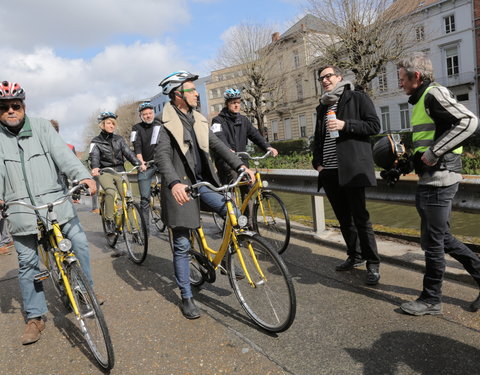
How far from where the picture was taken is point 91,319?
9.53 feet

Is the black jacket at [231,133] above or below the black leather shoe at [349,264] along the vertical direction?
above

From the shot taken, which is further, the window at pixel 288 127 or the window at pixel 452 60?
the window at pixel 288 127

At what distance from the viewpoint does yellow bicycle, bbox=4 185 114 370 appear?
9.10 ft

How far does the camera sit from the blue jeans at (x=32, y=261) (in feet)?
11.3

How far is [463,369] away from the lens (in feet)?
8.04

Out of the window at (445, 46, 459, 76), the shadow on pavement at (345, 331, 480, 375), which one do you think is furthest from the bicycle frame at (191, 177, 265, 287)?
the window at (445, 46, 459, 76)

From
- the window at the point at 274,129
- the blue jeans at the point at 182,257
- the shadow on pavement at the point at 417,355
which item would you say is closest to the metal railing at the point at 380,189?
the shadow on pavement at the point at 417,355

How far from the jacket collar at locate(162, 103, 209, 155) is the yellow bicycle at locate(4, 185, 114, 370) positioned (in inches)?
34.5

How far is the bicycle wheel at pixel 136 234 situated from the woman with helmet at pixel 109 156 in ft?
2.13

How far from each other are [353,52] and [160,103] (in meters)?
94.3

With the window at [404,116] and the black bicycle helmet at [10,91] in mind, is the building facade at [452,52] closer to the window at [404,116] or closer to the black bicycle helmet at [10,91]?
the window at [404,116]

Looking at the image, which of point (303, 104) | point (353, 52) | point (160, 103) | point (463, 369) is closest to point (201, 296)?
point (463, 369)

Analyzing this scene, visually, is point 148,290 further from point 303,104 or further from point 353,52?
point 303,104

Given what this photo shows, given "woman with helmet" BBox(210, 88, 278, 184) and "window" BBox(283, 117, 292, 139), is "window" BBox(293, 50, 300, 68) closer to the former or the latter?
"window" BBox(283, 117, 292, 139)
